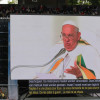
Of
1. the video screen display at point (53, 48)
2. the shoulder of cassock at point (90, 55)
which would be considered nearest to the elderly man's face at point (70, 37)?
the video screen display at point (53, 48)

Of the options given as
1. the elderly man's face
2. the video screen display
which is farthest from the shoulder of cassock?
the elderly man's face

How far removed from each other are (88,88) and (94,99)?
58cm

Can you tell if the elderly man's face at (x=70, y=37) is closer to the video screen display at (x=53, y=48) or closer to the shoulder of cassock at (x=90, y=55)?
the video screen display at (x=53, y=48)

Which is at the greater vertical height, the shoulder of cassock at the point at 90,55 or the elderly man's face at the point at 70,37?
the elderly man's face at the point at 70,37

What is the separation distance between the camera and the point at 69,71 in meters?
4.63

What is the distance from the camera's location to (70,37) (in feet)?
15.1

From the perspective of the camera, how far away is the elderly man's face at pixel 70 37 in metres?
4.56

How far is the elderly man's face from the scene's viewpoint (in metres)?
4.56

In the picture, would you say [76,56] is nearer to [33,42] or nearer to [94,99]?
[33,42]

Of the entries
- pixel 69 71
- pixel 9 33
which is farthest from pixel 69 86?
pixel 9 33

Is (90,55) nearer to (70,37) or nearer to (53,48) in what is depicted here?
(70,37)

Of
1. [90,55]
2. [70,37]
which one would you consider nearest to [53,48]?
[70,37]

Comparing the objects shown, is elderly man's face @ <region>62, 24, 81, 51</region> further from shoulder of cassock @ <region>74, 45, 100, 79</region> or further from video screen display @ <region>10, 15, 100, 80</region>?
shoulder of cassock @ <region>74, 45, 100, 79</region>

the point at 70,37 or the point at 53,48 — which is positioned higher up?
the point at 70,37
